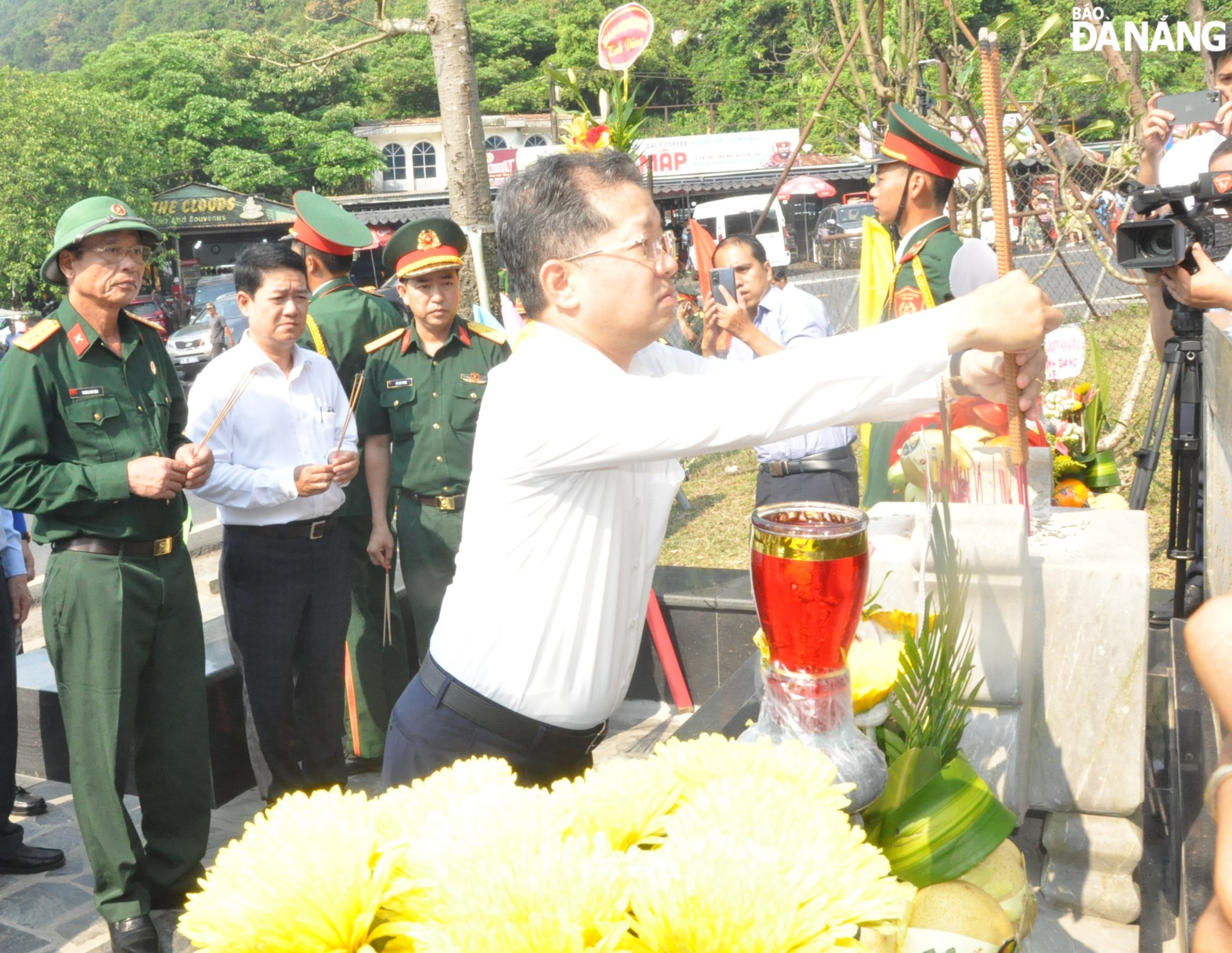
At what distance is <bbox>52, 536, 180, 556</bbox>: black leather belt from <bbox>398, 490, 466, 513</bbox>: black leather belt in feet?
3.93

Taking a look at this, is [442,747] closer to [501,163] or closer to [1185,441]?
[1185,441]

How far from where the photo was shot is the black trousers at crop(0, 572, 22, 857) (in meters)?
3.66

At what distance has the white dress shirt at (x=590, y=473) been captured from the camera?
156 centimetres

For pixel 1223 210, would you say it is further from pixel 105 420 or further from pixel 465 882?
pixel 105 420

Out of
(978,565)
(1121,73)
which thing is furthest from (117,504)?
(1121,73)

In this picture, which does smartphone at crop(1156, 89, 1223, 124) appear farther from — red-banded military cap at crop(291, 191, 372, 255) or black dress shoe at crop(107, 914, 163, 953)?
black dress shoe at crop(107, 914, 163, 953)

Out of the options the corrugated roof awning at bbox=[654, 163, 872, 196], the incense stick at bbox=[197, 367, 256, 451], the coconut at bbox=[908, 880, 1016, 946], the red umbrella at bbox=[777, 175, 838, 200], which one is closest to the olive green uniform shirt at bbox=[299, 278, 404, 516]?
the incense stick at bbox=[197, 367, 256, 451]

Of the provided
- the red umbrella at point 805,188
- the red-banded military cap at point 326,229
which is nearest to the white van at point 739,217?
the red umbrella at point 805,188

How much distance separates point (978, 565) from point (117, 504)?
2.42 m

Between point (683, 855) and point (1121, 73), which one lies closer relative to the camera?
point (683, 855)

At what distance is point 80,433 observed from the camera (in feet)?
10.3

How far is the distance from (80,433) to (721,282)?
7.18 feet

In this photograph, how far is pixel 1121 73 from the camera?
646cm

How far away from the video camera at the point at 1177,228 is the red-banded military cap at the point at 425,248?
2.49 m
